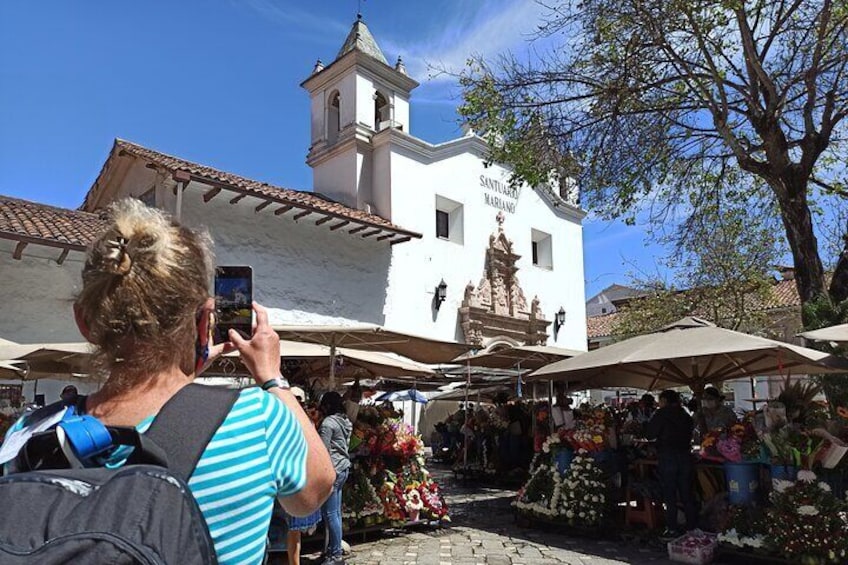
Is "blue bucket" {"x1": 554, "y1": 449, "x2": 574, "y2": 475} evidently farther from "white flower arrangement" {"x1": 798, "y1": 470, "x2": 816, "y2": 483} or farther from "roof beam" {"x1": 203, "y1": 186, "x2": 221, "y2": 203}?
"roof beam" {"x1": 203, "y1": 186, "x2": 221, "y2": 203}

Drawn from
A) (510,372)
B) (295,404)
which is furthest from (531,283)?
(295,404)

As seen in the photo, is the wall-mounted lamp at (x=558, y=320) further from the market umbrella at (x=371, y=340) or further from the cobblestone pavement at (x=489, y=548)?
the market umbrella at (x=371, y=340)

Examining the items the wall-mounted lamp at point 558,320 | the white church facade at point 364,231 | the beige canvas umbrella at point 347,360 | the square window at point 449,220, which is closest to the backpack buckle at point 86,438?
the beige canvas umbrella at point 347,360

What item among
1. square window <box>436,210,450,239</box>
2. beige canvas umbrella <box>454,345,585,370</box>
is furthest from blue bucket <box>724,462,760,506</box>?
square window <box>436,210,450,239</box>

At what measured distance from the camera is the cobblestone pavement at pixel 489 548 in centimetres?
722

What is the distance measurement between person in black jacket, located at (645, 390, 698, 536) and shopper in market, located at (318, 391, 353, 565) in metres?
4.02

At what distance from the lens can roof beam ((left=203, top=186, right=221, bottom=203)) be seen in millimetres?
13891

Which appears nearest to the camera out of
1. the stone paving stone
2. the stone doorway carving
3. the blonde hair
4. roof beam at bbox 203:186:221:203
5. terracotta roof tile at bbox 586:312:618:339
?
the blonde hair

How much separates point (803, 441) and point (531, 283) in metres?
15.6

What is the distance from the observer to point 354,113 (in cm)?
1900

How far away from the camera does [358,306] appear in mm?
17062

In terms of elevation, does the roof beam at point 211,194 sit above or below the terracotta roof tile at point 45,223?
above

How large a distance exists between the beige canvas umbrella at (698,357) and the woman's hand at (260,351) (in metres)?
6.84

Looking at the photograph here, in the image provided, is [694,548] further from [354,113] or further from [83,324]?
[354,113]
